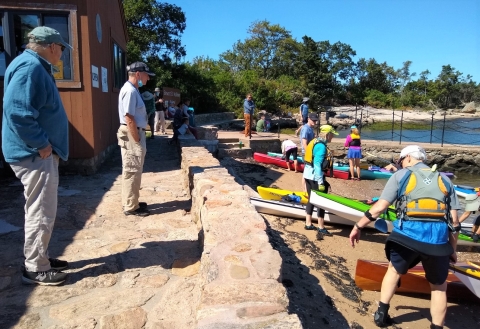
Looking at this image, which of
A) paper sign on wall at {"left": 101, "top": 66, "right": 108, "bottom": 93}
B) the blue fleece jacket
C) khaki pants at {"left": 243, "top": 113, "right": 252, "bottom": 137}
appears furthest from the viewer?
khaki pants at {"left": 243, "top": 113, "right": 252, "bottom": 137}

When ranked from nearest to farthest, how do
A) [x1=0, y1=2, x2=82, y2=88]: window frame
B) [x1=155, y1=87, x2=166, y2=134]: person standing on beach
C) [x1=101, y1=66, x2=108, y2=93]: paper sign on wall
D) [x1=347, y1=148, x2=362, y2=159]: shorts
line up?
[x1=0, y1=2, x2=82, y2=88]: window frame → [x1=101, y1=66, x2=108, y2=93]: paper sign on wall → [x1=347, y1=148, x2=362, y2=159]: shorts → [x1=155, y1=87, x2=166, y2=134]: person standing on beach

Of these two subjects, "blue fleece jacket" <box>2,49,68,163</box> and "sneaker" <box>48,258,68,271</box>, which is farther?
"sneaker" <box>48,258,68,271</box>

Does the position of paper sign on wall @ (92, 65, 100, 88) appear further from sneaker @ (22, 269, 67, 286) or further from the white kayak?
sneaker @ (22, 269, 67, 286)

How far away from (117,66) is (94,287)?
324 inches

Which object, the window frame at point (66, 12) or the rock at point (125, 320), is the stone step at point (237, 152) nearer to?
the window frame at point (66, 12)

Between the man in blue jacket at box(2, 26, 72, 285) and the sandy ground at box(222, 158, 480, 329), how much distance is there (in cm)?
208

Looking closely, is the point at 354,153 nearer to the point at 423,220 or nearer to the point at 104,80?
the point at 104,80

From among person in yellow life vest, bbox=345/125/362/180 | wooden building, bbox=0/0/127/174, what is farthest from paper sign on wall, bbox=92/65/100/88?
person in yellow life vest, bbox=345/125/362/180

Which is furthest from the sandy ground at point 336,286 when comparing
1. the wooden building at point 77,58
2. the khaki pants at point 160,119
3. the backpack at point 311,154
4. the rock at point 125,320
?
the khaki pants at point 160,119

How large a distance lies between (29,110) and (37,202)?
0.70 meters

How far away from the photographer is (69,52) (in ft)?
21.4

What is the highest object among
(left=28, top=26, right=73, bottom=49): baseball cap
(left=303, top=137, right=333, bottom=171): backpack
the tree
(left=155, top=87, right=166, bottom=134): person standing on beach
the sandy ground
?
the tree

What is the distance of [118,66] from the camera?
1044cm

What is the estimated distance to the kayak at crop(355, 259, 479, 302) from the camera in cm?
530
